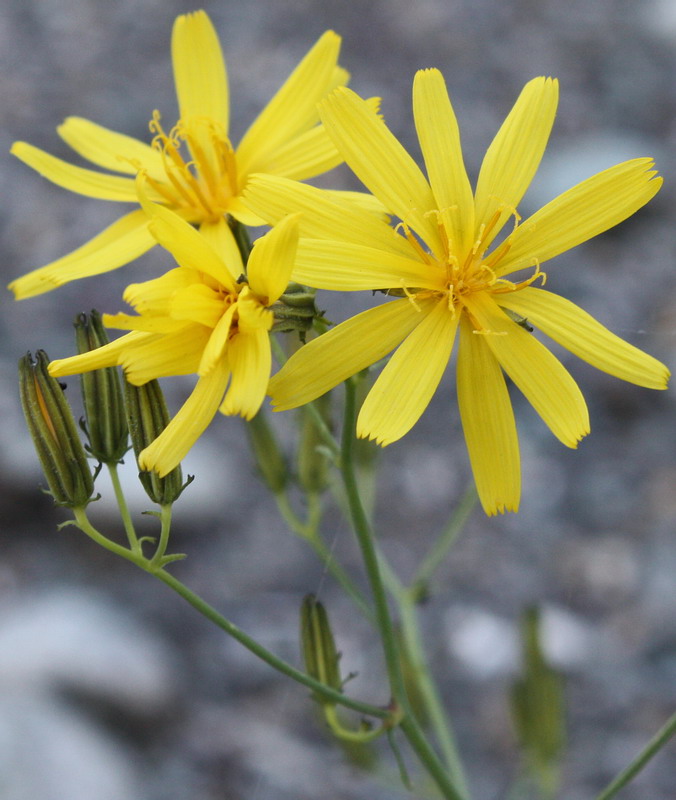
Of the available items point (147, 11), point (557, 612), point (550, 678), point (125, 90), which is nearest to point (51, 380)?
point (550, 678)

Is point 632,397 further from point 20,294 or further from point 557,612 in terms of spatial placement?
point 20,294

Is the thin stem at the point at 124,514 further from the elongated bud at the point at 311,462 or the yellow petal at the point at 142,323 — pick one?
the elongated bud at the point at 311,462

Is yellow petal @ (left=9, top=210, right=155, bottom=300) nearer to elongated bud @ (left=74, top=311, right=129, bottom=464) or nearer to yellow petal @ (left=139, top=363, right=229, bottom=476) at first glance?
elongated bud @ (left=74, top=311, right=129, bottom=464)

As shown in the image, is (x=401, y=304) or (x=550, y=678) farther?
(x=550, y=678)

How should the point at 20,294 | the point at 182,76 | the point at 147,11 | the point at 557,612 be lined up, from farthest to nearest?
the point at 147,11
the point at 557,612
the point at 182,76
the point at 20,294

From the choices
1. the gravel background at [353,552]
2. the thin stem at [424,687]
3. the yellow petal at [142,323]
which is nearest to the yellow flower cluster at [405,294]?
the yellow petal at [142,323]

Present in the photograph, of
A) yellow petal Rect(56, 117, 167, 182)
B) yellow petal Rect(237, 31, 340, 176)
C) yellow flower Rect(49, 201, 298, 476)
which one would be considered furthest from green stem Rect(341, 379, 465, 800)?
yellow petal Rect(56, 117, 167, 182)
